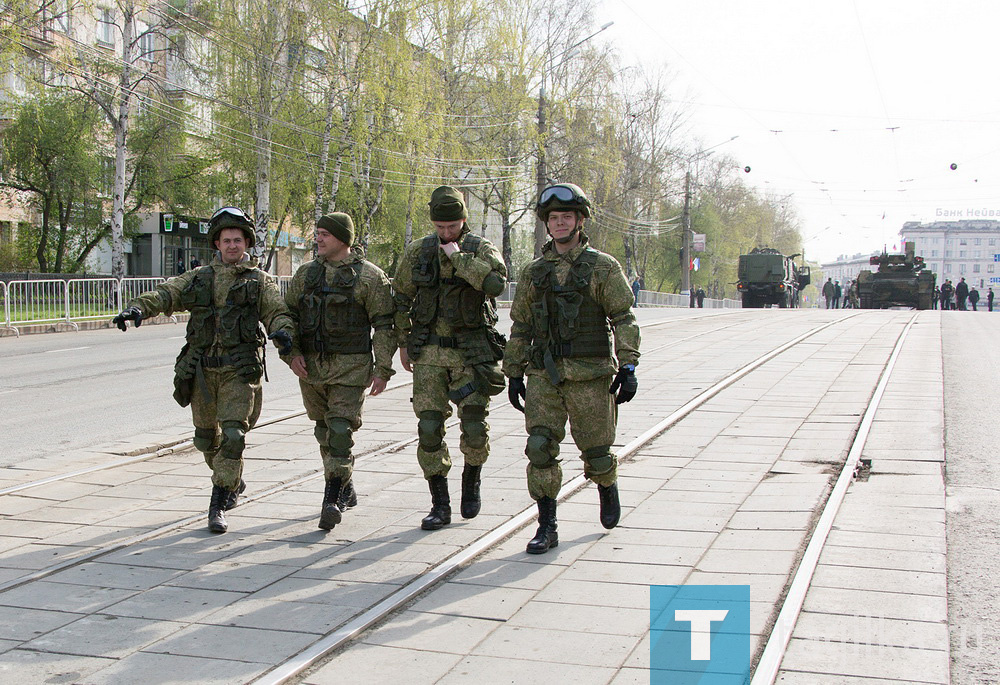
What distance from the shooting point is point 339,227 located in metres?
5.80

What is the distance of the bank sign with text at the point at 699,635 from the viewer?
3600 millimetres

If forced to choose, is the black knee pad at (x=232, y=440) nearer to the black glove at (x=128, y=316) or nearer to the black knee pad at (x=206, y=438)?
the black knee pad at (x=206, y=438)

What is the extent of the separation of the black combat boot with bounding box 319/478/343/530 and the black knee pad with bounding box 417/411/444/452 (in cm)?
52

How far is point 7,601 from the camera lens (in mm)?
4398

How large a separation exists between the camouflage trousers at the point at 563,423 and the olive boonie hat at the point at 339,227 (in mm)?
1322

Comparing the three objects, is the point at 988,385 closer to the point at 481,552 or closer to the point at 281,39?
the point at 481,552

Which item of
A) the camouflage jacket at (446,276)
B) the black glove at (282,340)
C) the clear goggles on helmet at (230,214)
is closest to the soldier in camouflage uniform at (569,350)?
the camouflage jacket at (446,276)

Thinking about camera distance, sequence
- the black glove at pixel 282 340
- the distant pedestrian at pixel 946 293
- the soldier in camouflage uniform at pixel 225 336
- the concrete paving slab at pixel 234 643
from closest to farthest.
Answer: the concrete paving slab at pixel 234 643, the black glove at pixel 282 340, the soldier in camouflage uniform at pixel 225 336, the distant pedestrian at pixel 946 293

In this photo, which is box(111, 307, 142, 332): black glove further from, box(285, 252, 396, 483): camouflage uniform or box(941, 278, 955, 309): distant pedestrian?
box(941, 278, 955, 309): distant pedestrian

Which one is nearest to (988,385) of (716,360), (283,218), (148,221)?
(716,360)

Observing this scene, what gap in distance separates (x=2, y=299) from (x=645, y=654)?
64.2 feet

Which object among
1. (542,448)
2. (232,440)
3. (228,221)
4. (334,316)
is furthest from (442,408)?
(228,221)

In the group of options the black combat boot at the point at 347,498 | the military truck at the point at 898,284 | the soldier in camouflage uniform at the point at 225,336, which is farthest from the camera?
the military truck at the point at 898,284

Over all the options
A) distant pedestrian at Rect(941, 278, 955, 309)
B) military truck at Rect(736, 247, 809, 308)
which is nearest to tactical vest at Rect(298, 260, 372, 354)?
military truck at Rect(736, 247, 809, 308)
